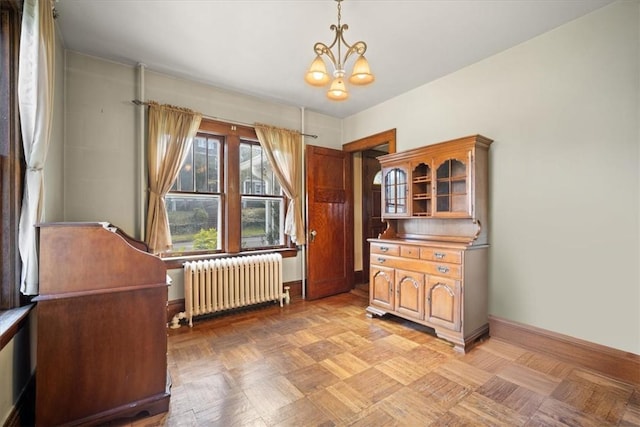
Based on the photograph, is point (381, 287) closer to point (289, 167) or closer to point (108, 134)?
point (289, 167)

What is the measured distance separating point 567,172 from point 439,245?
1.24 meters

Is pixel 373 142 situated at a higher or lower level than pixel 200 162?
higher

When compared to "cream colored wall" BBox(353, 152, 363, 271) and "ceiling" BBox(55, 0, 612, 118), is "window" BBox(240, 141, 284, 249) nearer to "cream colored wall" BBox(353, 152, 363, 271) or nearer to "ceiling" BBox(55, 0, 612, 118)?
"ceiling" BBox(55, 0, 612, 118)

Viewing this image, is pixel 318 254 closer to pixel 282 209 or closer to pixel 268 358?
pixel 282 209

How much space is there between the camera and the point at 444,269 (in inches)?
110

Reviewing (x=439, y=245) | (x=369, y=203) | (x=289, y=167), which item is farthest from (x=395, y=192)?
Answer: (x=369, y=203)

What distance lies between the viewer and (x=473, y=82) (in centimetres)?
311

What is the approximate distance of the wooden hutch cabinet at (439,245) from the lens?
273 cm

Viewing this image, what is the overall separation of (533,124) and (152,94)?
3.97m

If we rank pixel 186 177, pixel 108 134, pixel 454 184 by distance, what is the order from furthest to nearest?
pixel 186 177, pixel 454 184, pixel 108 134

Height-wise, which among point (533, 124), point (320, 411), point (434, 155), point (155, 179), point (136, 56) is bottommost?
point (320, 411)

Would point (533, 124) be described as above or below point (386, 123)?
below

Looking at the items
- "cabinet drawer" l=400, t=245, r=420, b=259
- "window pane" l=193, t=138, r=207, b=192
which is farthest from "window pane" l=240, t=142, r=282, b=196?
"cabinet drawer" l=400, t=245, r=420, b=259

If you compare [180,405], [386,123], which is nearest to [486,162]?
[386,123]
